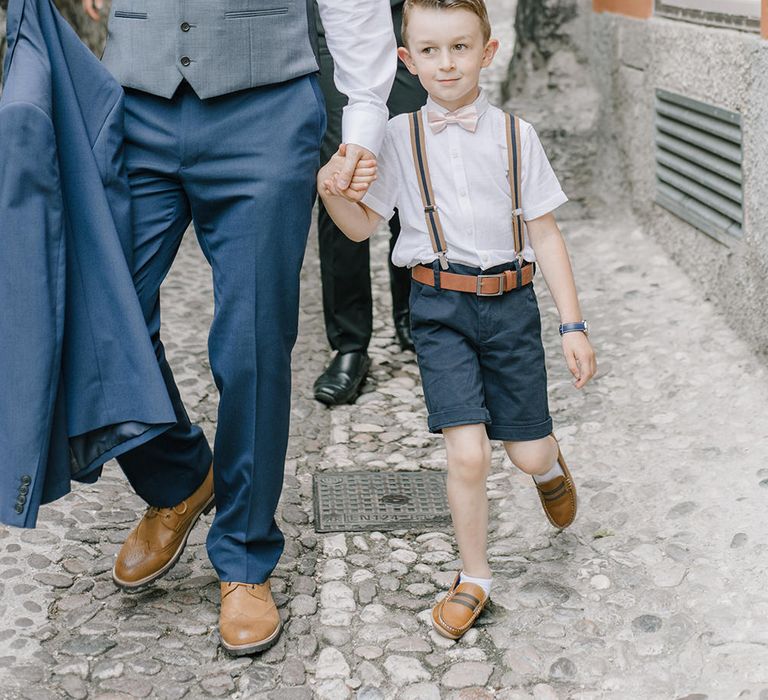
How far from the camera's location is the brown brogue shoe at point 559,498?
3.17 m

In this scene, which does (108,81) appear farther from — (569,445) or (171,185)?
(569,445)

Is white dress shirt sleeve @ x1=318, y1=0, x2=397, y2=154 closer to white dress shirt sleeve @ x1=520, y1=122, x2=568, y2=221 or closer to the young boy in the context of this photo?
the young boy

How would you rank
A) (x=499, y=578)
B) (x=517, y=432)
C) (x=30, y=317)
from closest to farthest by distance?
(x=30, y=317) → (x=517, y=432) → (x=499, y=578)

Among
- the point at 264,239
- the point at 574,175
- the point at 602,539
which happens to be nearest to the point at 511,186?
the point at 264,239

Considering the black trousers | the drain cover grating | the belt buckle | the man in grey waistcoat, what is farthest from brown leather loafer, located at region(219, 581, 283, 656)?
the black trousers

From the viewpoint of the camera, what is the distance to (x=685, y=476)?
3545mm

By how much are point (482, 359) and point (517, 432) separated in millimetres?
204

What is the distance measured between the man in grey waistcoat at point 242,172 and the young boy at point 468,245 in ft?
0.51

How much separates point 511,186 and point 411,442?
150 centimetres

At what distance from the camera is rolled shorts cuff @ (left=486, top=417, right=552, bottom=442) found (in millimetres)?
2924

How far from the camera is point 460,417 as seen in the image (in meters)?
2.79

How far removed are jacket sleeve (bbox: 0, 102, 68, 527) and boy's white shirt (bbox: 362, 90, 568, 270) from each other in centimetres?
76

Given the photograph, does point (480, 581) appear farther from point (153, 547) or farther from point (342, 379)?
point (342, 379)

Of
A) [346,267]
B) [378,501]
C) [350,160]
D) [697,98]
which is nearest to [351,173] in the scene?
[350,160]
